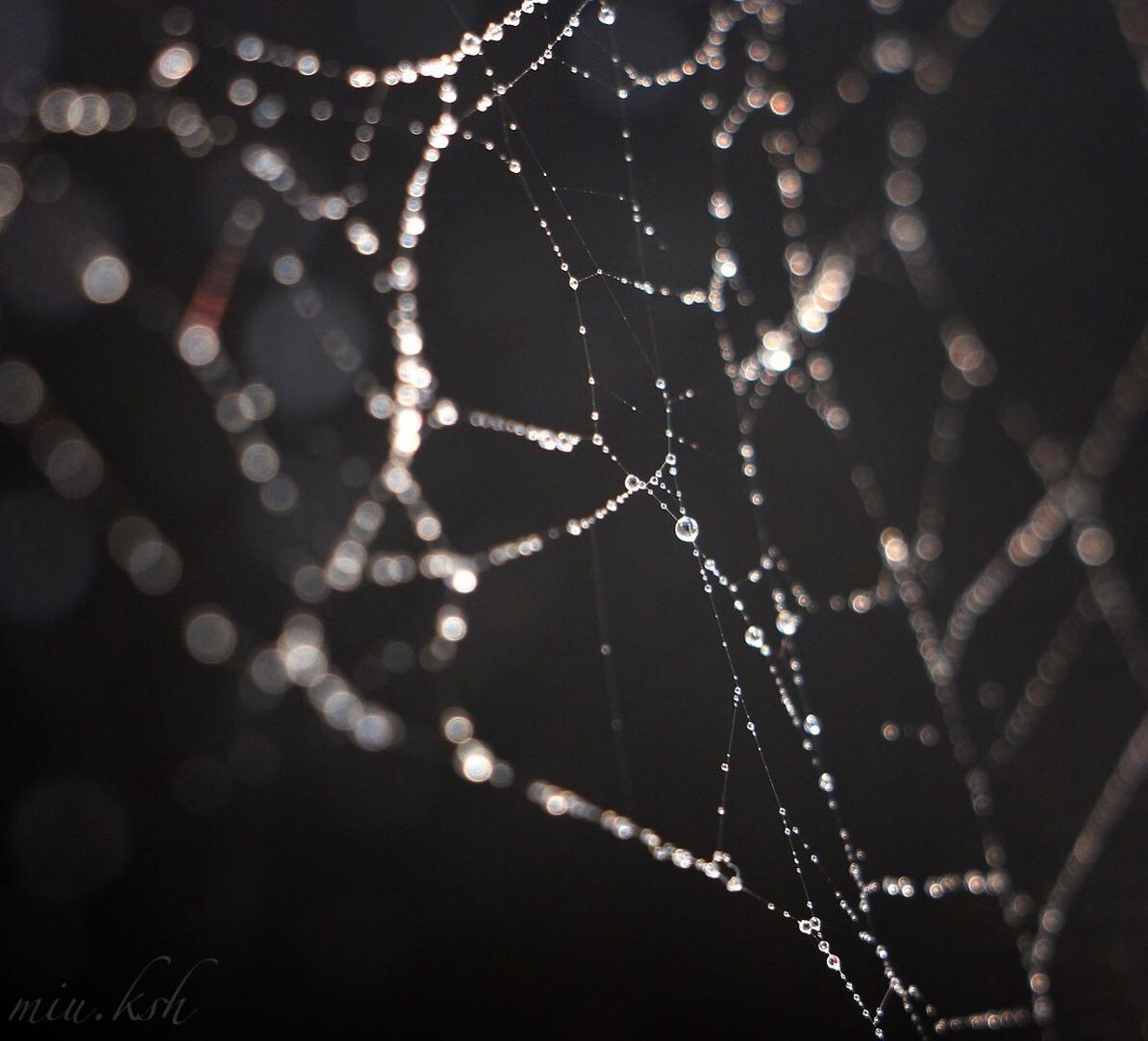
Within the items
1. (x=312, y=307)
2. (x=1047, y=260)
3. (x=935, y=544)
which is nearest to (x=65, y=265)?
(x=312, y=307)

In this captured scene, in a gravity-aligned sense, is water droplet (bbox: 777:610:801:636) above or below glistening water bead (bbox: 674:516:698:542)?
below

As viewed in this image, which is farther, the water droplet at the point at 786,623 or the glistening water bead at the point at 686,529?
the water droplet at the point at 786,623

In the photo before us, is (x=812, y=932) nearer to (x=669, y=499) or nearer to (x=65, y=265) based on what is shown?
(x=669, y=499)

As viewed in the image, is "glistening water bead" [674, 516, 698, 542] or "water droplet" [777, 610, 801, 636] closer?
"glistening water bead" [674, 516, 698, 542]

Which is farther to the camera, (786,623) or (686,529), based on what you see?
(786,623)

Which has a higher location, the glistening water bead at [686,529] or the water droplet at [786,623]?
the glistening water bead at [686,529]
